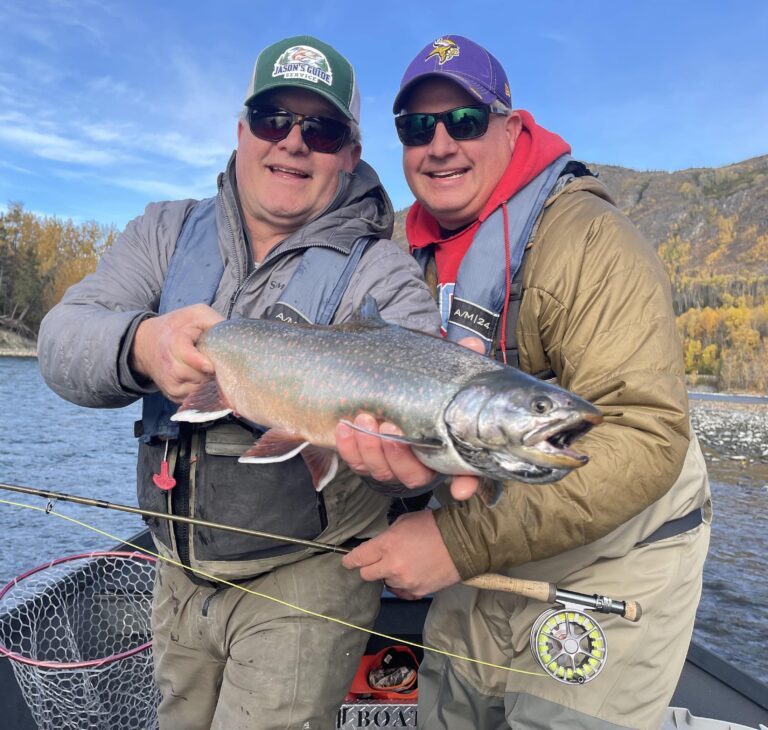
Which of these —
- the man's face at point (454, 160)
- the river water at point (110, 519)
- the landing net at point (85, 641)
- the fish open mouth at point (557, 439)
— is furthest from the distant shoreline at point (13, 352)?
the fish open mouth at point (557, 439)

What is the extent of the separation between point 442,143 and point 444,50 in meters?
0.53

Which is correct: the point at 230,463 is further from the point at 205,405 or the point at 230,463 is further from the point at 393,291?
the point at 393,291

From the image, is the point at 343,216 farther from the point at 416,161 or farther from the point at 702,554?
the point at 702,554

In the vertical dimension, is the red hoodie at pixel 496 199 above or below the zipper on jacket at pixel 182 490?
above

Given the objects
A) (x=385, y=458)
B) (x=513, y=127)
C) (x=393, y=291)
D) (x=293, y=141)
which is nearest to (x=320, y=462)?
(x=385, y=458)

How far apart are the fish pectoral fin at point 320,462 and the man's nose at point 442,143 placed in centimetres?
201

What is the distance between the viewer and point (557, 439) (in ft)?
7.14

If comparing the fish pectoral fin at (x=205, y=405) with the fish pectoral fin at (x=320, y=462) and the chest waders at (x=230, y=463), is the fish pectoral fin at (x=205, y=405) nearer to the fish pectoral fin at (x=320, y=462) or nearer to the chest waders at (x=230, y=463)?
the chest waders at (x=230, y=463)

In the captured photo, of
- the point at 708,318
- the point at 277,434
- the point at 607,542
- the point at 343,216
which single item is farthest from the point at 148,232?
the point at 708,318

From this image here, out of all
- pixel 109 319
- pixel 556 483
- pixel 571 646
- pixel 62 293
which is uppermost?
pixel 62 293

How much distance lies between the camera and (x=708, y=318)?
109688mm

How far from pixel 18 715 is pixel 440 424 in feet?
12.7

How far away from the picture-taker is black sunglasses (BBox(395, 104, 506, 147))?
12.7ft

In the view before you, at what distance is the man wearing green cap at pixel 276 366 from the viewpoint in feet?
9.60
